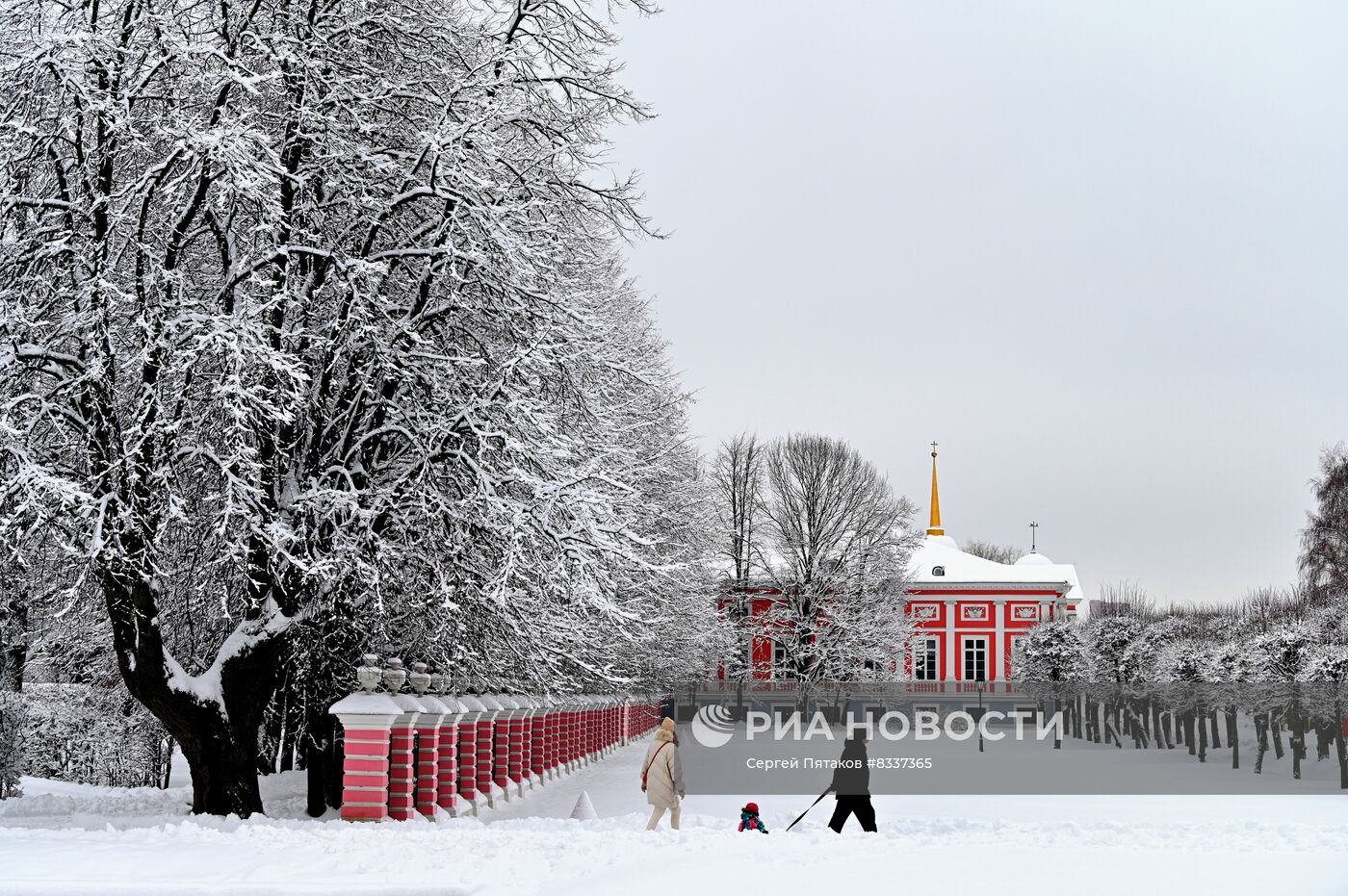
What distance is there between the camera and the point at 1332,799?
28.4 metres

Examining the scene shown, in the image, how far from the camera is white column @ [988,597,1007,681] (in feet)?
315

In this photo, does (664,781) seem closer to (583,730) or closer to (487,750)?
(487,750)

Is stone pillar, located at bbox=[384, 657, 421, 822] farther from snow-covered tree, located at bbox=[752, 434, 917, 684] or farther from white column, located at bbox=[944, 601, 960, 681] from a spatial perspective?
white column, located at bbox=[944, 601, 960, 681]

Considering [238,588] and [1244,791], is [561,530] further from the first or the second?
[1244,791]

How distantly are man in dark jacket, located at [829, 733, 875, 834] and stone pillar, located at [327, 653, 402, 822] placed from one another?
16.0 feet

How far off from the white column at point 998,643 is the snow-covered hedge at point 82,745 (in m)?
70.3

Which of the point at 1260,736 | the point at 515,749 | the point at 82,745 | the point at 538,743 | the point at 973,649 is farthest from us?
the point at 973,649

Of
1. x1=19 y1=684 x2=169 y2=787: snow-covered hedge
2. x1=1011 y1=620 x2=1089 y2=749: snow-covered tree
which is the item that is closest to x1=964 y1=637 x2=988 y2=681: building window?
x1=1011 y1=620 x2=1089 y2=749: snow-covered tree

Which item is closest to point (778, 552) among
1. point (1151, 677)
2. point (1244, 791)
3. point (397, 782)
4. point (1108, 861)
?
point (1151, 677)

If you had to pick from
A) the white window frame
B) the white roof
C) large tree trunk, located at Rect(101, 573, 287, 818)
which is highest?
the white roof

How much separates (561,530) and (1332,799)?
20231 millimetres

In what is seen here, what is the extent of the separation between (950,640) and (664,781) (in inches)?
3314

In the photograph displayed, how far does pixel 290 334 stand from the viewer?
14719mm

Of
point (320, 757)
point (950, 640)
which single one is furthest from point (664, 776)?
point (950, 640)
